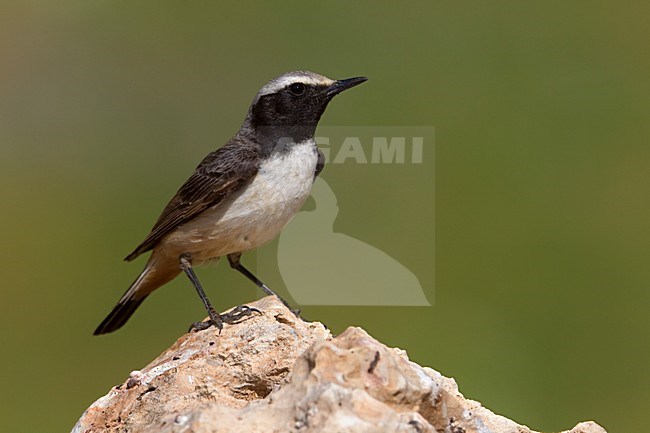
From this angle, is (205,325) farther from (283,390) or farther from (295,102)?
(283,390)

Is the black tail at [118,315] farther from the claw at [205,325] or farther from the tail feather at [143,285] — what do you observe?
the claw at [205,325]

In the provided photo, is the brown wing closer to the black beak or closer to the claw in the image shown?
the black beak

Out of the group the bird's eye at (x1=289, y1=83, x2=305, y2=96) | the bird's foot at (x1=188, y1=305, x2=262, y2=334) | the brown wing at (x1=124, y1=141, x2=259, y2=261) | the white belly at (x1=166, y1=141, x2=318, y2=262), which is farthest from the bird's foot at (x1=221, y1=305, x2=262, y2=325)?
the bird's eye at (x1=289, y1=83, x2=305, y2=96)

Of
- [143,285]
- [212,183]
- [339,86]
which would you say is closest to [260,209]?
[212,183]

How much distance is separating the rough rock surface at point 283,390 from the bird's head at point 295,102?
1509 millimetres

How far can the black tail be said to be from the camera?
343 inches

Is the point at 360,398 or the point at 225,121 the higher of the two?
the point at 360,398

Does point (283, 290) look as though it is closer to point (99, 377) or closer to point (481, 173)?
point (99, 377)

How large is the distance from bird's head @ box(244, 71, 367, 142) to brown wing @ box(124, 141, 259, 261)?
9.4 inches

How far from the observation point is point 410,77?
17.7 metres

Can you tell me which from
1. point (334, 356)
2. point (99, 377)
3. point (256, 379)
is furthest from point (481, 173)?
point (334, 356)

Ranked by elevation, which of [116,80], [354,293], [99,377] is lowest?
[99,377]

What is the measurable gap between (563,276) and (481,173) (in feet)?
7.59

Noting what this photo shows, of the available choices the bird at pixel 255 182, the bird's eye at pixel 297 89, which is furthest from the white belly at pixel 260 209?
the bird's eye at pixel 297 89
